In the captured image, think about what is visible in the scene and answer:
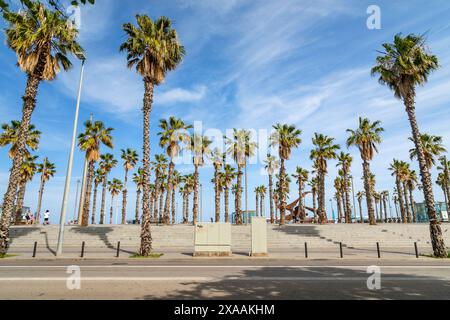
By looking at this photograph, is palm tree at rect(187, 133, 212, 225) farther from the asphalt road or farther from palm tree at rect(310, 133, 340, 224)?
the asphalt road

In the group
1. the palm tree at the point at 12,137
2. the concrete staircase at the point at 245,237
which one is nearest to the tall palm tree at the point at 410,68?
the concrete staircase at the point at 245,237

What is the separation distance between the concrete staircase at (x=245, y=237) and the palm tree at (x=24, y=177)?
35.6 ft

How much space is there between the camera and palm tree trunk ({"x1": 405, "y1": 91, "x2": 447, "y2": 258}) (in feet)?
53.5

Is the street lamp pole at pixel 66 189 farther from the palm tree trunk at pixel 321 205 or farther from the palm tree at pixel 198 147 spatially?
the palm tree trunk at pixel 321 205

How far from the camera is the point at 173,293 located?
6898 millimetres

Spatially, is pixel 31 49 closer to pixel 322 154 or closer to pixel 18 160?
pixel 18 160

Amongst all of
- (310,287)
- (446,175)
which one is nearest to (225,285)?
(310,287)

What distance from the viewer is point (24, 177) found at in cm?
3725

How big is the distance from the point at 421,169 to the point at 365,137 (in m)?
18.8

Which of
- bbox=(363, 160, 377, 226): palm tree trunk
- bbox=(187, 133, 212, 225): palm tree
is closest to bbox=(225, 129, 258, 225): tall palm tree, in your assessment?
bbox=(187, 133, 212, 225): palm tree

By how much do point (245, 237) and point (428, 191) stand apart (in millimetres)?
15314

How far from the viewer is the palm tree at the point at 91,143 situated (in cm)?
3044
